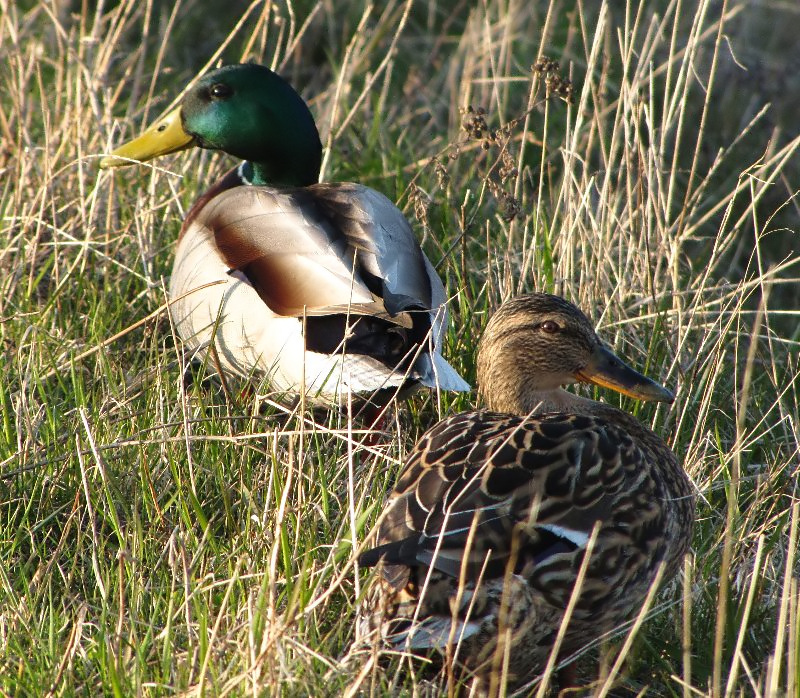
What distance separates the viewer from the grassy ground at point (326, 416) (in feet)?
9.00

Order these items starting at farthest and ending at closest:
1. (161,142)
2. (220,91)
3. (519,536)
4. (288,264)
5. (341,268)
A: (161,142), (220,91), (288,264), (341,268), (519,536)

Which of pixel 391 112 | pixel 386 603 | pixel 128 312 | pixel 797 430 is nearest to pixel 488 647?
pixel 386 603

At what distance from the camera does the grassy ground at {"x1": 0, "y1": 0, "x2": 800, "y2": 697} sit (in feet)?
9.00

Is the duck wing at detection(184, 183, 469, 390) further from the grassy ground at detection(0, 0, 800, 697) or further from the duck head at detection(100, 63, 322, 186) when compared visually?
the duck head at detection(100, 63, 322, 186)

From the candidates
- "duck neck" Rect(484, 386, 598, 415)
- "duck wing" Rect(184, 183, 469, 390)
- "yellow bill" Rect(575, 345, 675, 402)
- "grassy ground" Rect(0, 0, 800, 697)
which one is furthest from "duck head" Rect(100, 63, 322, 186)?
"yellow bill" Rect(575, 345, 675, 402)

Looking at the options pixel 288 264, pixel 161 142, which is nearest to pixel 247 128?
pixel 161 142

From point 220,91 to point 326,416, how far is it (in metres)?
1.40

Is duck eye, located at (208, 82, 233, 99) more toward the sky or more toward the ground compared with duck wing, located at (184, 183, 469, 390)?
more toward the sky

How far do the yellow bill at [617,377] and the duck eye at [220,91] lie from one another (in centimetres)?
200

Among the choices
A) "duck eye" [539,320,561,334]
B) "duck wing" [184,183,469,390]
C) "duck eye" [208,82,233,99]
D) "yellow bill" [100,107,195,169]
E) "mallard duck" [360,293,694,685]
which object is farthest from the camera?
"yellow bill" [100,107,195,169]

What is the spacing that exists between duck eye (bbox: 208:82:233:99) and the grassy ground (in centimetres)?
53

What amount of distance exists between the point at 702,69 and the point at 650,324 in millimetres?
3558

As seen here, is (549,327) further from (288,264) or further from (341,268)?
(288,264)

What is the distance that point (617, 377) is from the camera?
3.58m
